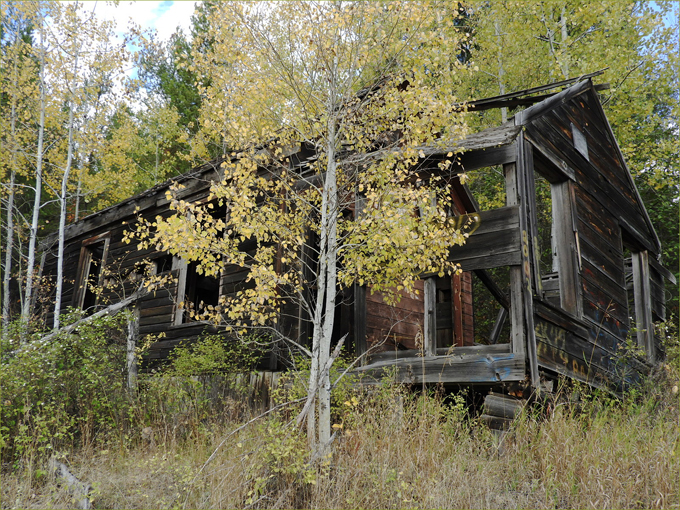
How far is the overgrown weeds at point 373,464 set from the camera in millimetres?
4801

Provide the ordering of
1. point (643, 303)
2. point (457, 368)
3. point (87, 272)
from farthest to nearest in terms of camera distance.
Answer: point (87, 272)
point (643, 303)
point (457, 368)

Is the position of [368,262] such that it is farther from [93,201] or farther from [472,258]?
[93,201]

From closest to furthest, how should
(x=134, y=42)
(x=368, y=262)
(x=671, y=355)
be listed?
(x=368, y=262) → (x=671, y=355) → (x=134, y=42)

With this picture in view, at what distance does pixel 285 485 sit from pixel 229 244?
9.37ft

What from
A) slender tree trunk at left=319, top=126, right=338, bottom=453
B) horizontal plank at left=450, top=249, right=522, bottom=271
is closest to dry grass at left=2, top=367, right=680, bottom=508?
slender tree trunk at left=319, top=126, right=338, bottom=453

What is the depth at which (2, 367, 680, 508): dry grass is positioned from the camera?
4754mm

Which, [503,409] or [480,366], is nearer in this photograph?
[503,409]

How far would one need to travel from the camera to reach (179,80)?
2495 cm

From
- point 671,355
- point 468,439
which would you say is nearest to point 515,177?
point 468,439

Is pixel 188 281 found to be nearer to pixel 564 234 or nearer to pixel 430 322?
pixel 430 322

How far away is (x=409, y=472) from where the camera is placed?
5.19 metres

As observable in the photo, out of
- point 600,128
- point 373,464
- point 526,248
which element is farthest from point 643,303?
point 373,464

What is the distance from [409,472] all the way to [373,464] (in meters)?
0.36

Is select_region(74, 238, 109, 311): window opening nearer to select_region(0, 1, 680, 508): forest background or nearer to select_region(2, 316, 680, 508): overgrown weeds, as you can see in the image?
select_region(0, 1, 680, 508): forest background
